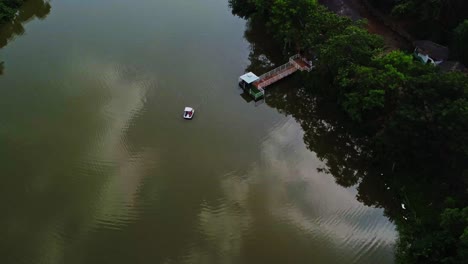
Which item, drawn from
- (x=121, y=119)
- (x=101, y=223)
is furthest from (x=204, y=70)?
(x=101, y=223)

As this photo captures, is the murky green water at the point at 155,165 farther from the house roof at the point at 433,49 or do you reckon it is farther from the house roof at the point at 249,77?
the house roof at the point at 433,49

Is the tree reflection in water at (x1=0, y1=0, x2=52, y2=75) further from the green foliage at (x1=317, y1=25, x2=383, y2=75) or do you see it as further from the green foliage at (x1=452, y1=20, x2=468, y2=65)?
the green foliage at (x1=452, y1=20, x2=468, y2=65)

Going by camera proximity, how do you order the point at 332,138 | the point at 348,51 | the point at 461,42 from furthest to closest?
the point at 461,42 → the point at 332,138 → the point at 348,51

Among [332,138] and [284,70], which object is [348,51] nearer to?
[332,138]

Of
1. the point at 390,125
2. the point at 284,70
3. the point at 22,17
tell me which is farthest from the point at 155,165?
the point at 22,17

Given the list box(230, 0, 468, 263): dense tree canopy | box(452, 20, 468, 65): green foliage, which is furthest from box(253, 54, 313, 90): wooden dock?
box(452, 20, 468, 65): green foliage

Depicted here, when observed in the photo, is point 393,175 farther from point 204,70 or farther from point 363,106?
point 204,70

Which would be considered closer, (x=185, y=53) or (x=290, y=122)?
(x=290, y=122)

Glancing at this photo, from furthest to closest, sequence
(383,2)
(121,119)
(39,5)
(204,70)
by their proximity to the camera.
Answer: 1. (39,5)
2. (383,2)
3. (204,70)
4. (121,119)
